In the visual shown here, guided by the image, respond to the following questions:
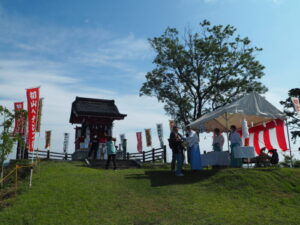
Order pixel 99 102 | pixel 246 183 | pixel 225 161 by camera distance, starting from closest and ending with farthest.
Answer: pixel 246 183 → pixel 225 161 → pixel 99 102

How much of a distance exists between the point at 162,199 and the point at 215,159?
4.78m

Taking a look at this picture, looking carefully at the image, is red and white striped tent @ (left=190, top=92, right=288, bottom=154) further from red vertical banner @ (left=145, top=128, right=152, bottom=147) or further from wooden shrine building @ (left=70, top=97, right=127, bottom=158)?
red vertical banner @ (left=145, top=128, right=152, bottom=147)

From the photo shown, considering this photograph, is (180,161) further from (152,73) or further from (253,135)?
(152,73)

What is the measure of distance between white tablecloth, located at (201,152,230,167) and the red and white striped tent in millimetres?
1553

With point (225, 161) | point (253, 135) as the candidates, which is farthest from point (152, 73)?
point (225, 161)

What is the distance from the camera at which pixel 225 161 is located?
40.4 ft

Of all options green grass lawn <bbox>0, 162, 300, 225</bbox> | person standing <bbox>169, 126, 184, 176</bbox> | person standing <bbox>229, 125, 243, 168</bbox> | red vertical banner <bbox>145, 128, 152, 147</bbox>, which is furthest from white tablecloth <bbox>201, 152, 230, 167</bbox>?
red vertical banner <bbox>145, 128, 152, 147</bbox>

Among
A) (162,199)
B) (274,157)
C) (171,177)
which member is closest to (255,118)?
(274,157)

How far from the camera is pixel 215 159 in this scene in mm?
12141

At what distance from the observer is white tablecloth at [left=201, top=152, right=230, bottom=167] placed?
478 inches

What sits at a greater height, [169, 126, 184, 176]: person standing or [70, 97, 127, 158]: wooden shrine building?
[70, 97, 127, 158]: wooden shrine building

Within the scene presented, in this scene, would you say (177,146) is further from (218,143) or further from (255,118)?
(255,118)

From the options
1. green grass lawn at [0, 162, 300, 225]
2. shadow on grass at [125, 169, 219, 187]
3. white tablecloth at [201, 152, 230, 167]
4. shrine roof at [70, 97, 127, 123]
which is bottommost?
green grass lawn at [0, 162, 300, 225]

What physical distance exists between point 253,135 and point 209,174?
7.04m
